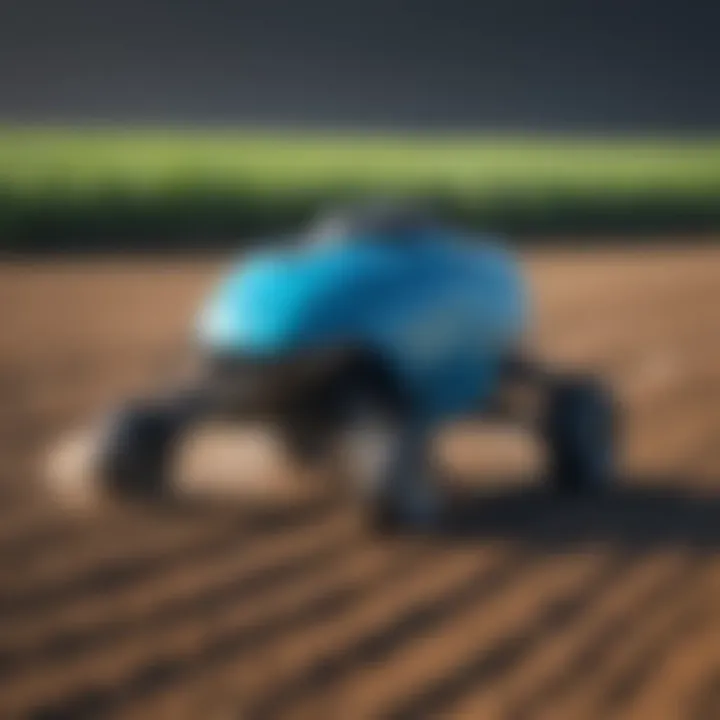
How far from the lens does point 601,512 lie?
7.40 metres

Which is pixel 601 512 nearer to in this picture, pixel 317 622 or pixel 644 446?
pixel 644 446

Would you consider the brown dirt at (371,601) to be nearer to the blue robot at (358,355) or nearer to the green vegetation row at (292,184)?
the blue robot at (358,355)

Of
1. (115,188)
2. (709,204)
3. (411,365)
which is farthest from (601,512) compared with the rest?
(709,204)

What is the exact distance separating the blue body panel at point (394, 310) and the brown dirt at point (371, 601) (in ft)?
2.07

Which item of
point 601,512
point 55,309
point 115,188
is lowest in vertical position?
point 601,512

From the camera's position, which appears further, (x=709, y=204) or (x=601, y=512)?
(x=709, y=204)

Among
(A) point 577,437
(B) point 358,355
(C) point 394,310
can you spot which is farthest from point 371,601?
(A) point 577,437

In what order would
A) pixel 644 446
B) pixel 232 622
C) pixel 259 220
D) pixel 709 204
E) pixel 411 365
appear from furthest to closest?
1. pixel 709 204
2. pixel 259 220
3. pixel 644 446
4. pixel 411 365
5. pixel 232 622

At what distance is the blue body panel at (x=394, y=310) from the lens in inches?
274

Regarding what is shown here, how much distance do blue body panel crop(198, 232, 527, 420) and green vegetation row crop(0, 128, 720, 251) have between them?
46.8 ft

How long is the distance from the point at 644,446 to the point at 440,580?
125 inches

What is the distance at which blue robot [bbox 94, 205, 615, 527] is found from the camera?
22.7ft

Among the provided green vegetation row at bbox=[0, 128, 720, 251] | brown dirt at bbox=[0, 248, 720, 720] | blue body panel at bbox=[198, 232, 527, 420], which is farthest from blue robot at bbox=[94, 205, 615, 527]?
green vegetation row at bbox=[0, 128, 720, 251]

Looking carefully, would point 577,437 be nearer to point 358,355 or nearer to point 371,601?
point 358,355
